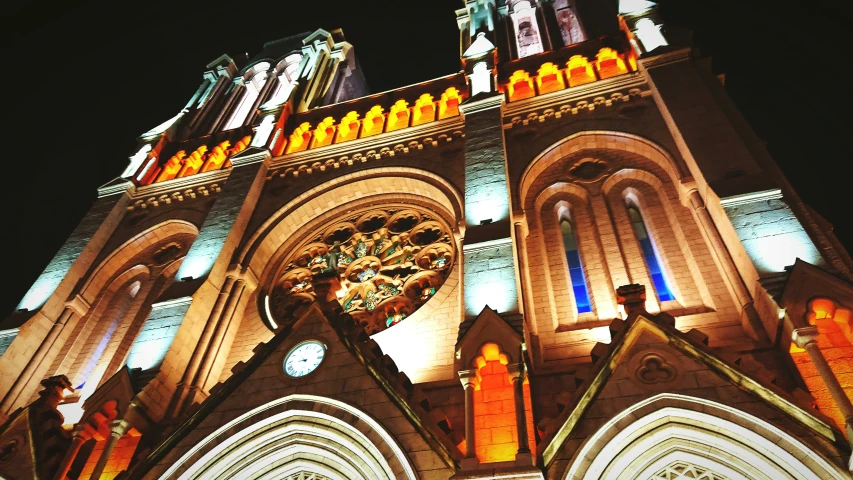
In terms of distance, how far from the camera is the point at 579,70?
1584 cm

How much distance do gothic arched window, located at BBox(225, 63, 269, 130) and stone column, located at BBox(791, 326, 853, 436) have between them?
18.0 meters

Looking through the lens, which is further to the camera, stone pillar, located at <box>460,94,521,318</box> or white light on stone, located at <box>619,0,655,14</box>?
white light on stone, located at <box>619,0,655,14</box>

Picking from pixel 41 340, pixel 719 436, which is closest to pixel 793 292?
pixel 719 436

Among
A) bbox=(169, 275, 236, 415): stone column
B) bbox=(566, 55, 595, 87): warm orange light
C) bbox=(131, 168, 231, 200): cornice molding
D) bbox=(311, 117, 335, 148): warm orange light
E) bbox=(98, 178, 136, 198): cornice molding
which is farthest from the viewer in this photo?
bbox=(311, 117, 335, 148): warm orange light

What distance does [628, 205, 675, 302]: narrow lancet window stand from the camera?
33.5 feet

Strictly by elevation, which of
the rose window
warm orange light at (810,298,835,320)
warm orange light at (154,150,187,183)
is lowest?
warm orange light at (810,298,835,320)

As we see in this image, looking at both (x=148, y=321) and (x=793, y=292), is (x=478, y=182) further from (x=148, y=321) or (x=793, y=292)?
(x=148, y=321)

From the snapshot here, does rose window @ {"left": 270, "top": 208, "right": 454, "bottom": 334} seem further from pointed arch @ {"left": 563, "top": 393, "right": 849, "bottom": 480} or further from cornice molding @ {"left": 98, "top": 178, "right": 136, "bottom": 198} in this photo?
cornice molding @ {"left": 98, "top": 178, "right": 136, "bottom": 198}

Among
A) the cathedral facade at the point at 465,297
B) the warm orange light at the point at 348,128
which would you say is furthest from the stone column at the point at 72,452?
the warm orange light at the point at 348,128

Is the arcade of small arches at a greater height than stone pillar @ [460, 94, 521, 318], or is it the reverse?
stone pillar @ [460, 94, 521, 318]

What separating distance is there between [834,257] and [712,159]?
246cm

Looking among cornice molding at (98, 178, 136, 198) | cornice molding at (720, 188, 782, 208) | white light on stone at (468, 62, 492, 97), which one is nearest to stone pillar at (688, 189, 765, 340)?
cornice molding at (720, 188, 782, 208)

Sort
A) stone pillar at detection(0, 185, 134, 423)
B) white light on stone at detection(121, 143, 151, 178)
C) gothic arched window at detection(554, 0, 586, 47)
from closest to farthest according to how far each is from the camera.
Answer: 1. stone pillar at detection(0, 185, 134, 423)
2. white light on stone at detection(121, 143, 151, 178)
3. gothic arched window at detection(554, 0, 586, 47)

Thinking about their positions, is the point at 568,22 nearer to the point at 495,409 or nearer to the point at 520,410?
the point at 495,409
